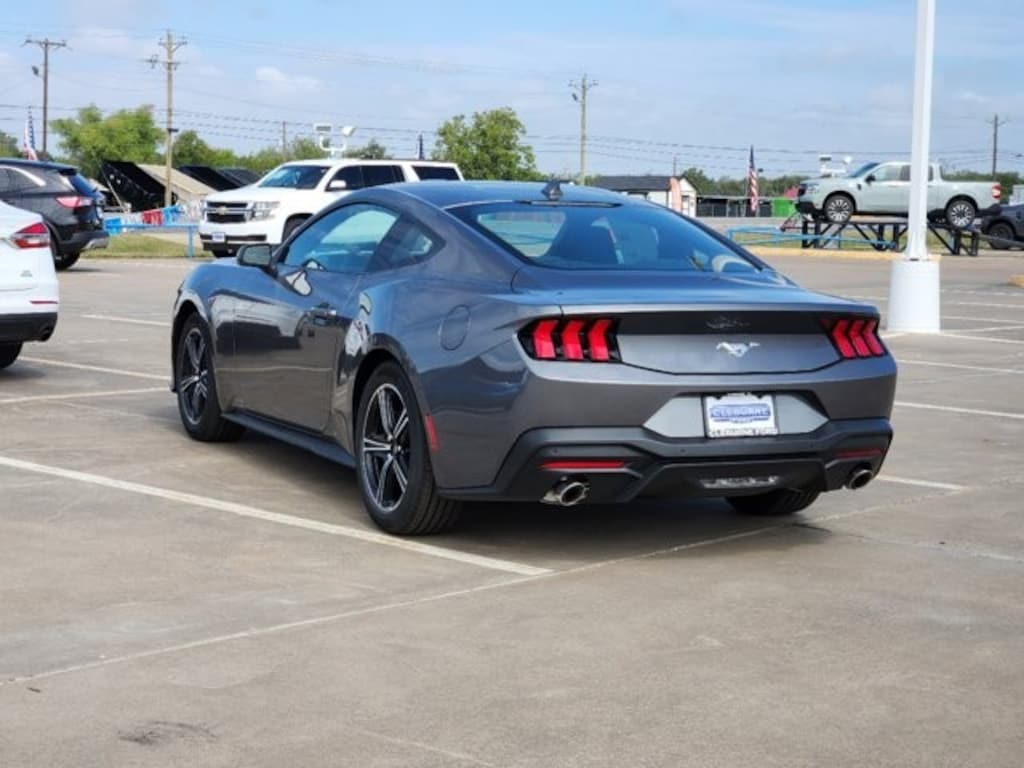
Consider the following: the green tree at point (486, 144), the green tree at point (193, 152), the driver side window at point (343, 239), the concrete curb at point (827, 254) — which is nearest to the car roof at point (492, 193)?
the driver side window at point (343, 239)

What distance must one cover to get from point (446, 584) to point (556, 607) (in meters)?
0.52

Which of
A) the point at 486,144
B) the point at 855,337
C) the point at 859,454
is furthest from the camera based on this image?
the point at 486,144

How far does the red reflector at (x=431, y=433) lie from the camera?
681cm

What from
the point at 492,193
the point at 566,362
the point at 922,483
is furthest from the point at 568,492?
the point at 922,483

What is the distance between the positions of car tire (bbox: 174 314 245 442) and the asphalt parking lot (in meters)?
0.13

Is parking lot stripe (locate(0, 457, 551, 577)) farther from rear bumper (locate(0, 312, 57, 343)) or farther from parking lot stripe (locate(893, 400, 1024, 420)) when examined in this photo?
parking lot stripe (locate(893, 400, 1024, 420))

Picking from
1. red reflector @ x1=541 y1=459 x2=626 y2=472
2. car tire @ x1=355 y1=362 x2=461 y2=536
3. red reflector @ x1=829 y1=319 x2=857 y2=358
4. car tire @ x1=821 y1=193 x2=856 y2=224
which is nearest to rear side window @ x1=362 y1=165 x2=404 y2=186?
car tire @ x1=821 y1=193 x2=856 y2=224

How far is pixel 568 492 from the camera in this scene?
6.61 m

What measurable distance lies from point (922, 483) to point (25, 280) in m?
6.30

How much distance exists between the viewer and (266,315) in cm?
855

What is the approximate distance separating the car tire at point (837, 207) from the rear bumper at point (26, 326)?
35.3 m

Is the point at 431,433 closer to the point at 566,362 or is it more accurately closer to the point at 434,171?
the point at 566,362

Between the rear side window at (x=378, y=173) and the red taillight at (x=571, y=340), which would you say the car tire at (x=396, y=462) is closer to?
the red taillight at (x=571, y=340)

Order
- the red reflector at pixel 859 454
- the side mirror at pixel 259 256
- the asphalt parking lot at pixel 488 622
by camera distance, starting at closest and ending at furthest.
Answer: the asphalt parking lot at pixel 488 622 → the red reflector at pixel 859 454 → the side mirror at pixel 259 256
